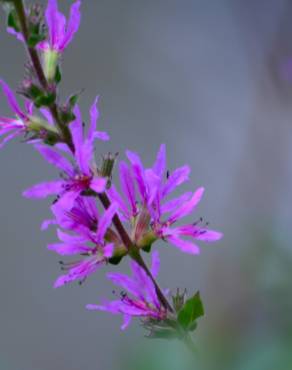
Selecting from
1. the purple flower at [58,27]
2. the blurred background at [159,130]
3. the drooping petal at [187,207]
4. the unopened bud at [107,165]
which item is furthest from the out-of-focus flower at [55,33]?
the blurred background at [159,130]

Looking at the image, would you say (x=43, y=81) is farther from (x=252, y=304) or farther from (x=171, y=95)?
(x=171, y=95)

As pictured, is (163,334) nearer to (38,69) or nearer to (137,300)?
(137,300)

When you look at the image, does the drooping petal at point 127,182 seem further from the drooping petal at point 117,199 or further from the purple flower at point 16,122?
the purple flower at point 16,122

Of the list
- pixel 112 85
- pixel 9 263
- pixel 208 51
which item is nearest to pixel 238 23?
pixel 208 51

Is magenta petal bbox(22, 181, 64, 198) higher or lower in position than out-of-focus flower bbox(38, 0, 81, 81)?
lower

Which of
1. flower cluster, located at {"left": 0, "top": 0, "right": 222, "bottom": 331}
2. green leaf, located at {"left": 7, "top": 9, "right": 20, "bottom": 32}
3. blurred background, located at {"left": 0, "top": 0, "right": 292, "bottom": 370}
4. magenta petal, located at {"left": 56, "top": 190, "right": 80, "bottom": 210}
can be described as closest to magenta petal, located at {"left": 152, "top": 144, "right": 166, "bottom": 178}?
flower cluster, located at {"left": 0, "top": 0, "right": 222, "bottom": 331}

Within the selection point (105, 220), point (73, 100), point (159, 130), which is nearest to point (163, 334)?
point (105, 220)

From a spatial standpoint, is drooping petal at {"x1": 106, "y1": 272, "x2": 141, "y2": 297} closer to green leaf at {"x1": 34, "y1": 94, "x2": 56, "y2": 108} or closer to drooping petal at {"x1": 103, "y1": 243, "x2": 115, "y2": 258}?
drooping petal at {"x1": 103, "y1": 243, "x2": 115, "y2": 258}
